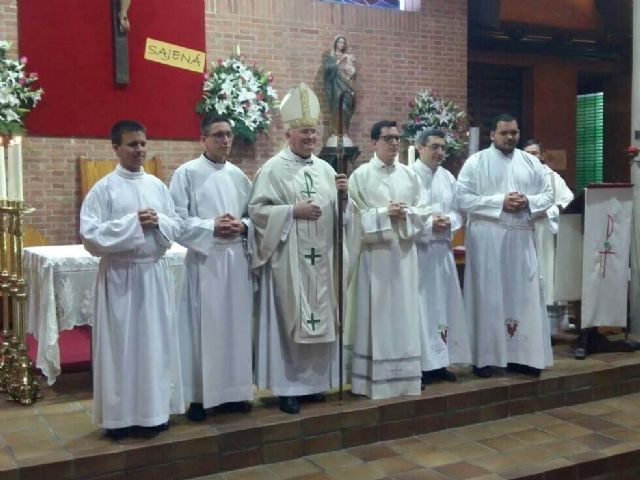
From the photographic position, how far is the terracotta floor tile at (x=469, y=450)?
4.54 meters

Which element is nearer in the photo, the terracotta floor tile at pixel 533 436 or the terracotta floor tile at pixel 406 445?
the terracotta floor tile at pixel 406 445

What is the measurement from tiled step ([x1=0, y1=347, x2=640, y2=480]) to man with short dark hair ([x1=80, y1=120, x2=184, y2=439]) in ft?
0.65

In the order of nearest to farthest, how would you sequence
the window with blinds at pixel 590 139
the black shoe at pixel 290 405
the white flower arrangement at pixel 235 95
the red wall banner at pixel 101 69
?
the black shoe at pixel 290 405 → the red wall banner at pixel 101 69 → the white flower arrangement at pixel 235 95 → the window with blinds at pixel 590 139

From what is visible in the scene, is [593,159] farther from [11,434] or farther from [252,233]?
[11,434]

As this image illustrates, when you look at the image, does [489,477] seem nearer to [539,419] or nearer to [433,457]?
[433,457]

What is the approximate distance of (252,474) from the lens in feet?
13.9

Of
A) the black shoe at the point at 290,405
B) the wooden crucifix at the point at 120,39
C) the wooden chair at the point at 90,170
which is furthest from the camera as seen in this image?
the wooden crucifix at the point at 120,39

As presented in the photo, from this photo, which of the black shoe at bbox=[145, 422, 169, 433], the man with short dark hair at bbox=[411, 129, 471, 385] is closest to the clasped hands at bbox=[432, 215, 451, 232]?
the man with short dark hair at bbox=[411, 129, 471, 385]

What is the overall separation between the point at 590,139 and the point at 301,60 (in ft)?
19.3

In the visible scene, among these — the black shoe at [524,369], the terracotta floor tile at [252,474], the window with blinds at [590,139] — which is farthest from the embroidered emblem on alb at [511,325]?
the window with blinds at [590,139]

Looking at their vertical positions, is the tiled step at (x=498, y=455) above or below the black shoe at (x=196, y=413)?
below

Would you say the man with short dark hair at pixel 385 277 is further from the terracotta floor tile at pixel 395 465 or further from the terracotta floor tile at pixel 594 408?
the terracotta floor tile at pixel 594 408

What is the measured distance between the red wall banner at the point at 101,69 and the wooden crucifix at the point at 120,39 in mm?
66

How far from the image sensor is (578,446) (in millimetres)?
4652
